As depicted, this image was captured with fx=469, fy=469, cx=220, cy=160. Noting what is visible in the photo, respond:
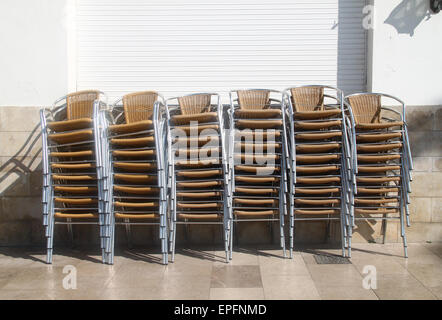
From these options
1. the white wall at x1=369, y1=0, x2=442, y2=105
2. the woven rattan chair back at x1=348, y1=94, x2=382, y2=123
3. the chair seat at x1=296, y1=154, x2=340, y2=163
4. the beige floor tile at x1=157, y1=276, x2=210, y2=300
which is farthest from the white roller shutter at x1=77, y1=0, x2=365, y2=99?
the beige floor tile at x1=157, y1=276, x2=210, y2=300

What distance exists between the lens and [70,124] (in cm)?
510

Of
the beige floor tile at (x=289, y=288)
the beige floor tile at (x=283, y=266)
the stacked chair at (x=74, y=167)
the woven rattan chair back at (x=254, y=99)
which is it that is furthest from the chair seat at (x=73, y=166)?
the beige floor tile at (x=289, y=288)

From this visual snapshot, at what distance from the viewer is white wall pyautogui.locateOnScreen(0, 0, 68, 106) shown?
223 inches

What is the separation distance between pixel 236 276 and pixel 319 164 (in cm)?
158

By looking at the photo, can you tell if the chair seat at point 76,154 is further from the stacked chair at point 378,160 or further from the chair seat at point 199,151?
the stacked chair at point 378,160

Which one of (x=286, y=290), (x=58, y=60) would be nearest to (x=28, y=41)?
(x=58, y=60)

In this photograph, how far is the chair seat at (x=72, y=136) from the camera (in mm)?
5027

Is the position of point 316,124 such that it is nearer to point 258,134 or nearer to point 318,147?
point 318,147

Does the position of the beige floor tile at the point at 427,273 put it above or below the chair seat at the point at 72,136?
below

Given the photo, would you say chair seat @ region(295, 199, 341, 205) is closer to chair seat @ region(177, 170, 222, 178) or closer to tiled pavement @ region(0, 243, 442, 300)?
tiled pavement @ region(0, 243, 442, 300)

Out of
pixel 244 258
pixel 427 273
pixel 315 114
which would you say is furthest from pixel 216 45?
pixel 427 273

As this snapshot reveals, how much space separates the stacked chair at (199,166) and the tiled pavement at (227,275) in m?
0.36

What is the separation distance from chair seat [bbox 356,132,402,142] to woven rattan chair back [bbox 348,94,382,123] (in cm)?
29

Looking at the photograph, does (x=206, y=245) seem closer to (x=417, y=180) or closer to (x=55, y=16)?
(x=417, y=180)
